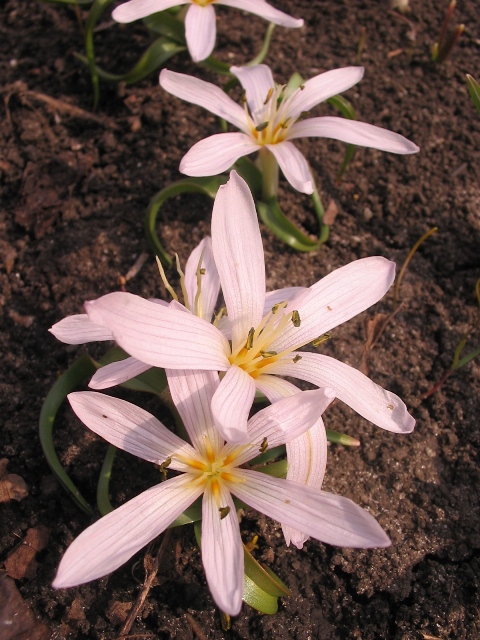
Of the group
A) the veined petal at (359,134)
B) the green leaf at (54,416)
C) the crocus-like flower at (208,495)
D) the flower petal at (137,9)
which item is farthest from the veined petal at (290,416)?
the flower petal at (137,9)

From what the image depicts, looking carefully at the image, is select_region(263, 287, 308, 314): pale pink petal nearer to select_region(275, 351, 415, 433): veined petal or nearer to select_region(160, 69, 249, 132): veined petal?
select_region(275, 351, 415, 433): veined petal

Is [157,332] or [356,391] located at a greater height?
[157,332]

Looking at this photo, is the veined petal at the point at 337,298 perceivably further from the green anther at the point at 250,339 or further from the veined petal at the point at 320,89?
the veined petal at the point at 320,89

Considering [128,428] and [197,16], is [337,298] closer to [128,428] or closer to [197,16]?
[128,428]

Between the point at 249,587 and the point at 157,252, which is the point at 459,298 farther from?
the point at 249,587

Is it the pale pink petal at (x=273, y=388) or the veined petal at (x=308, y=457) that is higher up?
the pale pink petal at (x=273, y=388)

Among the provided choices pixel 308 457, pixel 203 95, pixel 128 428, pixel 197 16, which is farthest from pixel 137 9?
pixel 308 457

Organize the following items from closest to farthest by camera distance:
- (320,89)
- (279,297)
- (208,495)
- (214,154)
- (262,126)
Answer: (208,495)
(279,297)
(214,154)
(262,126)
(320,89)
